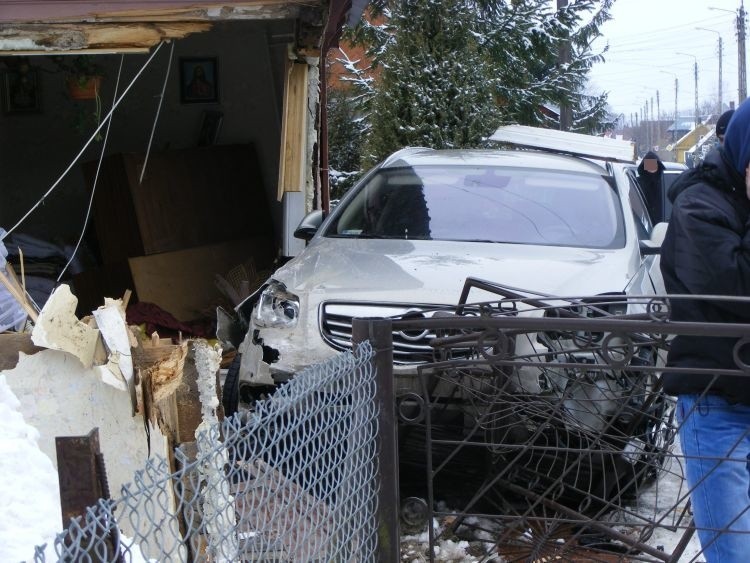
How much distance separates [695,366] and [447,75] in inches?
369

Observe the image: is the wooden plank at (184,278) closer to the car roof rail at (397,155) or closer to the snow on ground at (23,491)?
the car roof rail at (397,155)

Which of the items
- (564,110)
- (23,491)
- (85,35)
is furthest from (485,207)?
(564,110)

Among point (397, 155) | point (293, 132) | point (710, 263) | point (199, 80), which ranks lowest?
point (710, 263)

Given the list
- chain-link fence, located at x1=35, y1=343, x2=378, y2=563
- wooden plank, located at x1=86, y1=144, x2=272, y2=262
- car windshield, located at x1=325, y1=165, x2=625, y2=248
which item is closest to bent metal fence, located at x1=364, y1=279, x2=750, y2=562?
chain-link fence, located at x1=35, y1=343, x2=378, y2=563

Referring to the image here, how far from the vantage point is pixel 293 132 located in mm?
6523

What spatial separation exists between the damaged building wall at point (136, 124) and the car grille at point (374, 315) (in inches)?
177

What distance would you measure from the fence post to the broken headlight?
2.04 metres

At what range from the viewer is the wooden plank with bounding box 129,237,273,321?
25.0ft

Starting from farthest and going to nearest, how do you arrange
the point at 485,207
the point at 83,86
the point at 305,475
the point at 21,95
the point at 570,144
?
1. the point at 21,95
2. the point at 570,144
3. the point at 83,86
4. the point at 485,207
5. the point at 305,475

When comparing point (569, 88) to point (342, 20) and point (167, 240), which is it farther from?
point (167, 240)

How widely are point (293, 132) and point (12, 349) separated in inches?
134

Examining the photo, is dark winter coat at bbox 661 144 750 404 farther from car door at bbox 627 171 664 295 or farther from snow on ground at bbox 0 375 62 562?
car door at bbox 627 171 664 295

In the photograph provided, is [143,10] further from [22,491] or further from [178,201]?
[22,491]

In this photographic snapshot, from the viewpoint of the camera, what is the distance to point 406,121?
11531 mm
